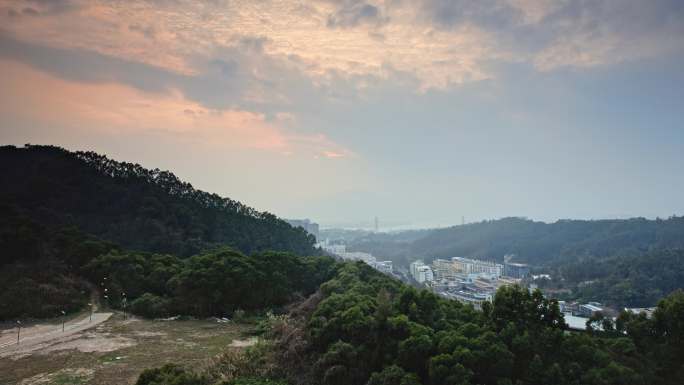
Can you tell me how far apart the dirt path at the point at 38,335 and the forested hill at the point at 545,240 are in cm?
8644

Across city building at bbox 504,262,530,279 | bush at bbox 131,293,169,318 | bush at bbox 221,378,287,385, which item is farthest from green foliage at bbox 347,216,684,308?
bush at bbox 221,378,287,385

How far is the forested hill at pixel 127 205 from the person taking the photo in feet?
116

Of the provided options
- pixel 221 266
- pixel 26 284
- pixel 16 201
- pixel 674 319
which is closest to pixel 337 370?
pixel 674 319

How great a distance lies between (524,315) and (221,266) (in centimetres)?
1479

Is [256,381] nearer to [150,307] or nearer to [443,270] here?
[150,307]

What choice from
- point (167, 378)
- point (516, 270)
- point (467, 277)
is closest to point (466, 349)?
point (167, 378)

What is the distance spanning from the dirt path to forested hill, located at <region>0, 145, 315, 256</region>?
681 inches

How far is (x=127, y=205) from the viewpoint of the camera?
39281 millimetres

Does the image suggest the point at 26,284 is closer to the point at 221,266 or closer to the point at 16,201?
the point at 221,266

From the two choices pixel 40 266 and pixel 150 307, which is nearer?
pixel 150 307

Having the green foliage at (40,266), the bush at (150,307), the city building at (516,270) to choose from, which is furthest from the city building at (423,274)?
the bush at (150,307)

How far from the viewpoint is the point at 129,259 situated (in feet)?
78.4

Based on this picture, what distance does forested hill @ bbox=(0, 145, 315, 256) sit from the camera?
3541 cm

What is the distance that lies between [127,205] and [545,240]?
98.7m
